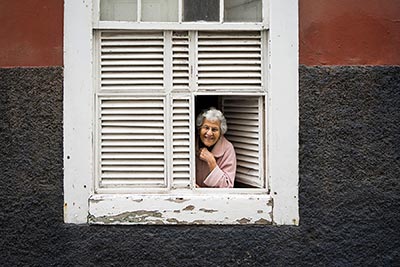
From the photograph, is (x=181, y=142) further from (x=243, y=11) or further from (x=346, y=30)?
(x=346, y=30)

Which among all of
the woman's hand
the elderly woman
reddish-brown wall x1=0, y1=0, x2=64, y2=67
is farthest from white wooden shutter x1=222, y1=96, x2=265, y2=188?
reddish-brown wall x1=0, y1=0, x2=64, y2=67

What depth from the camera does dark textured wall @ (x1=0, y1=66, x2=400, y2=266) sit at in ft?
15.9

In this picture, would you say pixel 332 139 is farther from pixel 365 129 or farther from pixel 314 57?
pixel 314 57

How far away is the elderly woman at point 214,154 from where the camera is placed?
504cm

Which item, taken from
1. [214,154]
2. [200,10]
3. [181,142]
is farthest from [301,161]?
[200,10]

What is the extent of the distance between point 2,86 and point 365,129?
2635 millimetres

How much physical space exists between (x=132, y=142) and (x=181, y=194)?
20.7 inches

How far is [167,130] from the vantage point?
4.93m

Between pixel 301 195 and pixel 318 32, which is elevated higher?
pixel 318 32

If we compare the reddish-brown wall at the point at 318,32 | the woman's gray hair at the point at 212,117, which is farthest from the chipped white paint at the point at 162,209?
the reddish-brown wall at the point at 318,32

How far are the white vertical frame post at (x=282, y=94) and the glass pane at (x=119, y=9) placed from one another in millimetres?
999

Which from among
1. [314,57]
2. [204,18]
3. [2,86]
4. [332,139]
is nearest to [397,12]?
[314,57]

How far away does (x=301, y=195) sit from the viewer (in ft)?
16.0

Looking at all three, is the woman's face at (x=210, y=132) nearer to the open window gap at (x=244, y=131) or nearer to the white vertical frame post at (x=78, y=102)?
the open window gap at (x=244, y=131)
